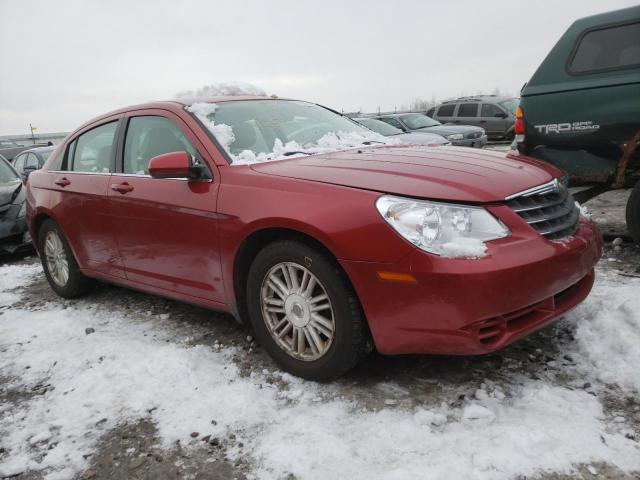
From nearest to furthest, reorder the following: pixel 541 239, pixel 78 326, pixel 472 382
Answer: pixel 541 239, pixel 472 382, pixel 78 326

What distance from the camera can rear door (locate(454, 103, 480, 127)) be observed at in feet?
57.1

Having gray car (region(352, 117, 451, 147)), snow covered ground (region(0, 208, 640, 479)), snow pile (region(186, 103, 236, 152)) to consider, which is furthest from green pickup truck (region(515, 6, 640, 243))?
gray car (region(352, 117, 451, 147))

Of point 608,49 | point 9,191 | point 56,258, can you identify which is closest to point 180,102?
point 56,258

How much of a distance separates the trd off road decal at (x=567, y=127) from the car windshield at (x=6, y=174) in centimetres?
681

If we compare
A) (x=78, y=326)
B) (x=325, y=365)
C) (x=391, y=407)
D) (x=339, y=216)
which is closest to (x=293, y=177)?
(x=339, y=216)

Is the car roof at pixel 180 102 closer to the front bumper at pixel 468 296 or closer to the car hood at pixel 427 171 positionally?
the car hood at pixel 427 171

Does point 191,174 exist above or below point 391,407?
above

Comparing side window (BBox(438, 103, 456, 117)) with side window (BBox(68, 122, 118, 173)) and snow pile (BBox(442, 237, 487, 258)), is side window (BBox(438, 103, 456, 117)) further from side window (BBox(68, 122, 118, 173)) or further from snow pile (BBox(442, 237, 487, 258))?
snow pile (BBox(442, 237, 487, 258))

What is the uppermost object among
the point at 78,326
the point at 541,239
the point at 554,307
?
the point at 541,239

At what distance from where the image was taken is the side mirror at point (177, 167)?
305 cm

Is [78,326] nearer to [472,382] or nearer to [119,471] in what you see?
[119,471]

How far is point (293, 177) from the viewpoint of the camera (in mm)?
2781

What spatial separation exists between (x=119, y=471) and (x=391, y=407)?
122 centimetres

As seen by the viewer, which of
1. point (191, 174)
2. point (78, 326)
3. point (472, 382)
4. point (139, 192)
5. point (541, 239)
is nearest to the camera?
point (541, 239)
